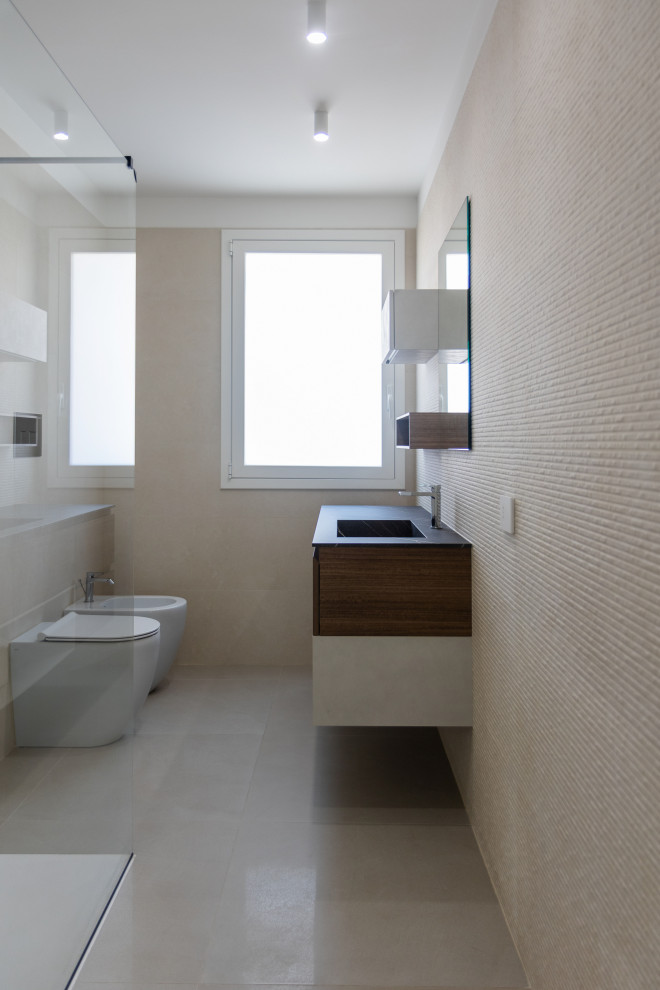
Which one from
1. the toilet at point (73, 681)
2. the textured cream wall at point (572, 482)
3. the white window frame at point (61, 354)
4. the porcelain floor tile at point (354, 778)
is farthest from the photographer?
the porcelain floor tile at point (354, 778)

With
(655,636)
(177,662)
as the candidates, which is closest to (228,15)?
(655,636)

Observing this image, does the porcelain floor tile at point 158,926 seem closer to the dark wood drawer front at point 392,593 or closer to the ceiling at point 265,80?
the dark wood drawer front at point 392,593

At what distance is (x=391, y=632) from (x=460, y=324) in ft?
3.62

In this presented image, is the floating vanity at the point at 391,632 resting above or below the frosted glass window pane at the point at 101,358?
below

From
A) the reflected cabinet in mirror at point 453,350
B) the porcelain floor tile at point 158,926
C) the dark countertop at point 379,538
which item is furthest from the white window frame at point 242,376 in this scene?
the porcelain floor tile at point 158,926

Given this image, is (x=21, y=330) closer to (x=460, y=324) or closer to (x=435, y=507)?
(x=460, y=324)

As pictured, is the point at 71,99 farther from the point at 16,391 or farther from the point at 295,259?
the point at 295,259

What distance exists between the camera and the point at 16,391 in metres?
1.44

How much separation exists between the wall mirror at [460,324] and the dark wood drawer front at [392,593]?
457mm

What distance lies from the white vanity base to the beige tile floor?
38cm

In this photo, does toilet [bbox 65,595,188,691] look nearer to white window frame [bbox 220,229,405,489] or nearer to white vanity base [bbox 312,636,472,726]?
white window frame [bbox 220,229,405,489]

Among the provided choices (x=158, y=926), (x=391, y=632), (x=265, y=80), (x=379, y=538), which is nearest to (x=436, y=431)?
(x=379, y=538)

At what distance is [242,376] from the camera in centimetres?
424

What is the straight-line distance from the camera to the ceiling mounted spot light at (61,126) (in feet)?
5.26
